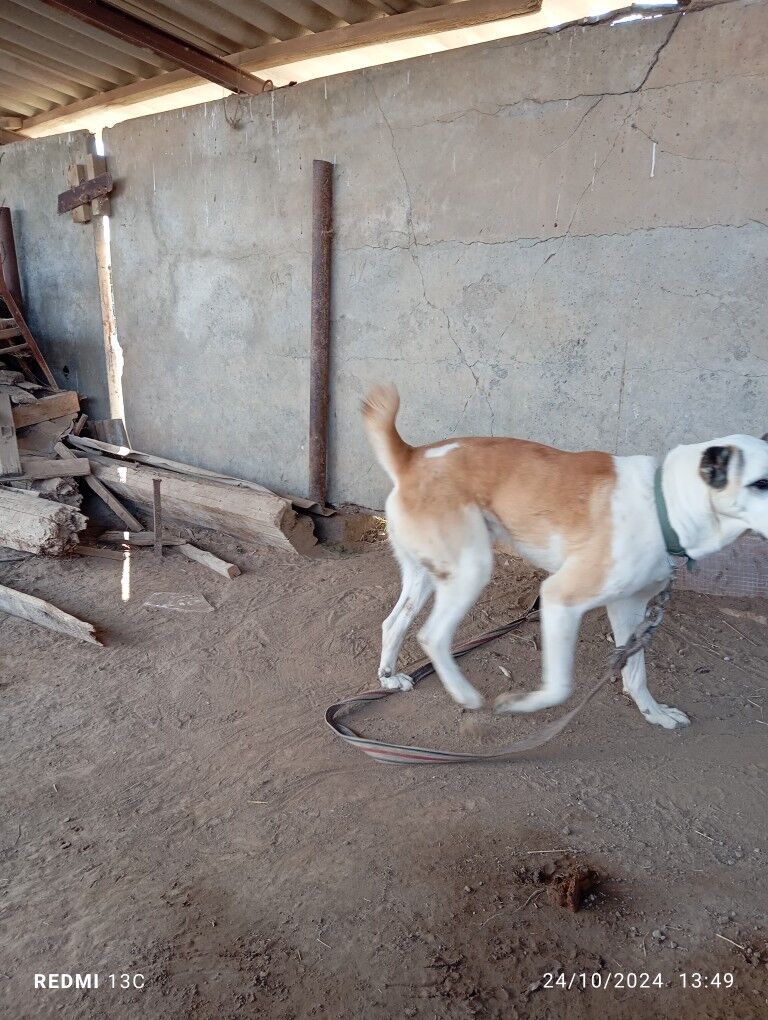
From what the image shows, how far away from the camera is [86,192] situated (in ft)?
23.7

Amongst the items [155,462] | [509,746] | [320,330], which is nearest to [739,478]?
[509,746]

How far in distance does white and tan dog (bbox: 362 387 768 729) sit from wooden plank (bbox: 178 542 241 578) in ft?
6.92

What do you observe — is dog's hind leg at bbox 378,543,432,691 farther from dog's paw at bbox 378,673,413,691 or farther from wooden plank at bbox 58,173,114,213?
wooden plank at bbox 58,173,114,213

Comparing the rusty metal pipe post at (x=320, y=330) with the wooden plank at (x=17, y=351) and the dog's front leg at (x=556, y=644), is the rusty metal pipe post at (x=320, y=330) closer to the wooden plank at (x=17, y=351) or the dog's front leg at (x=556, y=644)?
the dog's front leg at (x=556, y=644)

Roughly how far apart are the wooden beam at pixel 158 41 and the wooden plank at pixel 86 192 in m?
1.72

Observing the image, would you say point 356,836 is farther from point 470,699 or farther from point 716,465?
point 716,465

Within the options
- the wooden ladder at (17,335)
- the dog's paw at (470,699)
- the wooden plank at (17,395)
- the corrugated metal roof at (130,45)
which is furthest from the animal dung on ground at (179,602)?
the corrugated metal roof at (130,45)

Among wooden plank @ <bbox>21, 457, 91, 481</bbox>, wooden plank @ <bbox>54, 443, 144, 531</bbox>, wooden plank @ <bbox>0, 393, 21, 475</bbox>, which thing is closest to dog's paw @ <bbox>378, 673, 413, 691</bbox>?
wooden plank @ <bbox>54, 443, 144, 531</bbox>

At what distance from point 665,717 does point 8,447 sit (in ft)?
17.7

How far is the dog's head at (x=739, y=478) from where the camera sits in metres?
2.49

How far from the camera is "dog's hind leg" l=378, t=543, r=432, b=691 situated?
134 inches

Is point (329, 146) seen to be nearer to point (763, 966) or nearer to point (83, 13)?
point (83, 13)

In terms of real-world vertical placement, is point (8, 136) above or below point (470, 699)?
above

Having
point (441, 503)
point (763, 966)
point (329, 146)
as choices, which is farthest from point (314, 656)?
point (329, 146)
